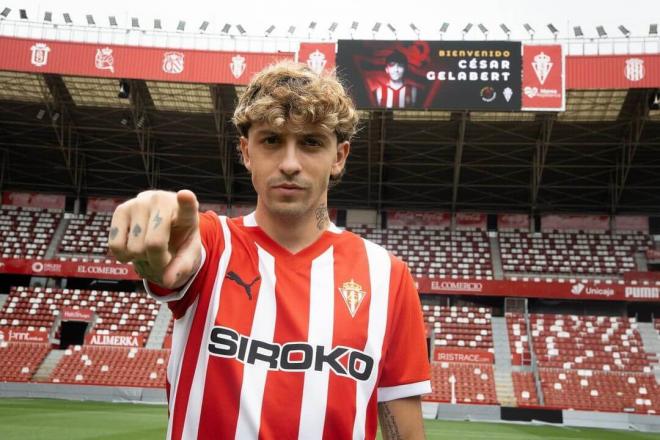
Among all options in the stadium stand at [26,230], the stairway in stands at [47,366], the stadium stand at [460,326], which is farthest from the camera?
the stadium stand at [26,230]

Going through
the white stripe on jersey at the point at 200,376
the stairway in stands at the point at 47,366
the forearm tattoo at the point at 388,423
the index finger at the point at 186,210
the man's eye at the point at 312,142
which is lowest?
the stairway in stands at the point at 47,366

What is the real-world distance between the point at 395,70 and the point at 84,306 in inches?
653

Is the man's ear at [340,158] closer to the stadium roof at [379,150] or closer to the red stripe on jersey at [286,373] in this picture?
the red stripe on jersey at [286,373]

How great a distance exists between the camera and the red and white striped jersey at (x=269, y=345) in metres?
1.75

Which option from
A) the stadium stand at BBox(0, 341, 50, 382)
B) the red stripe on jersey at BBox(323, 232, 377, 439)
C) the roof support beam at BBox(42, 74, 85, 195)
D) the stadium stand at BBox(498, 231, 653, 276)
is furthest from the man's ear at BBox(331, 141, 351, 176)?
the stadium stand at BBox(498, 231, 653, 276)

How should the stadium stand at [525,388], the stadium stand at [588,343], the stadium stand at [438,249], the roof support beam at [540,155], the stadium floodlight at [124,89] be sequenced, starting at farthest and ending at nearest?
1. the stadium stand at [438,249]
2. the roof support beam at [540,155]
3. the stadium floodlight at [124,89]
4. the stadium stand at [588,343]
5. the stadium stand at [525,388]

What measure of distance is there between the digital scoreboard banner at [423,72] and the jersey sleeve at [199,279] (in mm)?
19457

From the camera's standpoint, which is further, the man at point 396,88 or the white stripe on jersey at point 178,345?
the man at point 396,88

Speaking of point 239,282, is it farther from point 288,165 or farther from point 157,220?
point 157,220

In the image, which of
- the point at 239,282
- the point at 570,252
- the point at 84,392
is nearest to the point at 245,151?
the point at 239,282

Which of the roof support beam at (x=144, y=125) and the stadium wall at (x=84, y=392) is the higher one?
the roof support beam at (x=144, y=125)

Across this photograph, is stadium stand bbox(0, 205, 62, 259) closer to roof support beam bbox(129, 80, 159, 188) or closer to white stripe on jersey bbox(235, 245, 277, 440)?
roof support beam bbox(129, 80, 159, 188)

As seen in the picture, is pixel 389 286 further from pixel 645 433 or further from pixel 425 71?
pixel 425 71

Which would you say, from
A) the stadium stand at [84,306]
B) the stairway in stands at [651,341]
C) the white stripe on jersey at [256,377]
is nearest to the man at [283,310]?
the white stripe on jersey at [256,377]
